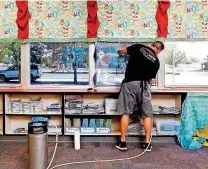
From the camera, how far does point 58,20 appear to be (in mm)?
4570

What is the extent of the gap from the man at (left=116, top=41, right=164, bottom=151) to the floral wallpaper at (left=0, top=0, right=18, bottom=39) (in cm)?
196

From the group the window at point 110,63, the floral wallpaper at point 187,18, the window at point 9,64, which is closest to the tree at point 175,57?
the floral wallpaper at point 187,18

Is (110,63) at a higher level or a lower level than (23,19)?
lower

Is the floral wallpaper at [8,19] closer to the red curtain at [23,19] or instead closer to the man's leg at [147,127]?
the red curtain at [23,19]

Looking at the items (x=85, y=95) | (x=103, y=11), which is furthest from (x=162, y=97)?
(x=103, y=11)

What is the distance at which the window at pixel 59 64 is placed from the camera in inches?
187

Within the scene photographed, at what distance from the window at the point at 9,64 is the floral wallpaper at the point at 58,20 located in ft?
1.63

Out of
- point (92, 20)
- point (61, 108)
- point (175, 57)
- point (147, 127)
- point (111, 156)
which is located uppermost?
point (92, 20)

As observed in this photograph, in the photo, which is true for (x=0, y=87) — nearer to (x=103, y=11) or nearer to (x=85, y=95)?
(x=85, y=95)

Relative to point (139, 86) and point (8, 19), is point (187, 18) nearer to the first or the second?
point (139, 86)

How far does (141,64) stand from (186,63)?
1.32 meters

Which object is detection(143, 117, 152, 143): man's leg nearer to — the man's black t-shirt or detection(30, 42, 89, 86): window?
the man's black t-shirt

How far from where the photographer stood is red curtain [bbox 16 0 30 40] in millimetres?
4484

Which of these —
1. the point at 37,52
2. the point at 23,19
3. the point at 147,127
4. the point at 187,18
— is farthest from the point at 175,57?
the point at 23,19
